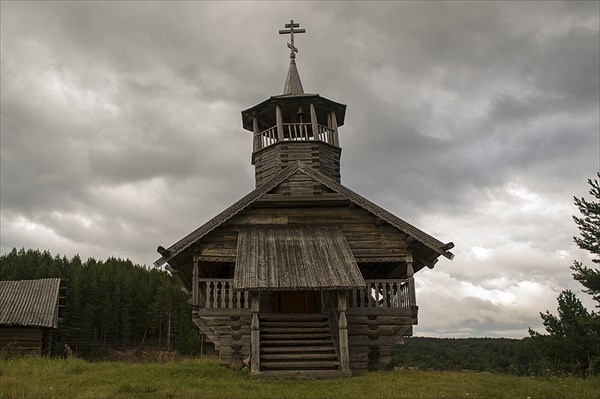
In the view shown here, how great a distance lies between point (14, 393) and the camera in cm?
1065

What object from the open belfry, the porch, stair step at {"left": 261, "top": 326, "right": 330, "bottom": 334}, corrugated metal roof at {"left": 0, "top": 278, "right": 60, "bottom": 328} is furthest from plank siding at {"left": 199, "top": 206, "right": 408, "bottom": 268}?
corrugated metal roof at {"left": 0, "top": 278, "right": 60, "bottom": 328}

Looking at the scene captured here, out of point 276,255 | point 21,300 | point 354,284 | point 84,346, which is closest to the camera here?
point 354,284

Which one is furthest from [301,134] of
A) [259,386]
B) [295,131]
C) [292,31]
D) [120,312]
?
[120,312]

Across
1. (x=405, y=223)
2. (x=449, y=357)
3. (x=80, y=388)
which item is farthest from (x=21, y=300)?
(x=449, y=357)

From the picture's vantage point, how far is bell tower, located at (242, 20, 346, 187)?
2188 centimetres

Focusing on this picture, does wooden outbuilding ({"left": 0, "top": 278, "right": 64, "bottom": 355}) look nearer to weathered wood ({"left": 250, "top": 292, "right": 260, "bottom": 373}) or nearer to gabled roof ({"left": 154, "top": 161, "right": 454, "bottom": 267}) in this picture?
gabled roof ({"left": 154, "top": 161, "right": 454, "bottom": 267})

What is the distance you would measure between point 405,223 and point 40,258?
274 feet

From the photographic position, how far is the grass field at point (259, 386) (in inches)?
425

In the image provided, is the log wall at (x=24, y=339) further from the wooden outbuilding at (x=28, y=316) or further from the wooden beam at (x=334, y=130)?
the wooden beam at (x=334, y=130)

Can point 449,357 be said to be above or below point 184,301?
below

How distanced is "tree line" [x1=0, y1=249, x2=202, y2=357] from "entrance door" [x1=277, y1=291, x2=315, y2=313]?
48.5m

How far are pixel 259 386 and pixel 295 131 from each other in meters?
12.7

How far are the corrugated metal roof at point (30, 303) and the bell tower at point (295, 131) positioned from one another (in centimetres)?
1880

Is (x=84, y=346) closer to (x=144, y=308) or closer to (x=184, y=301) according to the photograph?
Answer: (x=144, y=308)
